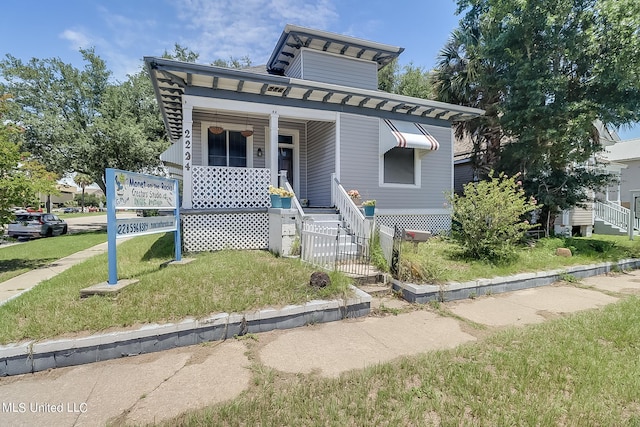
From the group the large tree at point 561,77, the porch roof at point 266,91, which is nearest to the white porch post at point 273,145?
the porch roof at point 266,91

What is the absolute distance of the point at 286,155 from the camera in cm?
1118

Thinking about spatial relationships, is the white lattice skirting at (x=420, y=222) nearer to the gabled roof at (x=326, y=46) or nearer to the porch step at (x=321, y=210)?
the porch step at (x=321, y=210)

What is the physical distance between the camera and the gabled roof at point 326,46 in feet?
33.4

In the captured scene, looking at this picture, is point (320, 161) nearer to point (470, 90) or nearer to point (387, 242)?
point (387, 242)

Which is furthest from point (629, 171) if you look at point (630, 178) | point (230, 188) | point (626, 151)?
point (230, 188)

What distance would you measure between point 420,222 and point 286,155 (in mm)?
5319

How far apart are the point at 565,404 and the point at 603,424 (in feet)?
0.78

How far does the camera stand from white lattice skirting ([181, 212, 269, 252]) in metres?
7.73

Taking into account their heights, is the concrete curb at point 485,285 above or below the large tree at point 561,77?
below

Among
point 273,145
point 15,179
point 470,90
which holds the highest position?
point 470,90

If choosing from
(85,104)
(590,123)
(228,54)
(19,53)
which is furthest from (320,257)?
(228,54)

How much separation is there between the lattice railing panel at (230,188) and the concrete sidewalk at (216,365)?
4.73 meters

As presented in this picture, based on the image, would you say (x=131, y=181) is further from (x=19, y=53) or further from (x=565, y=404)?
(x=19, y=53)

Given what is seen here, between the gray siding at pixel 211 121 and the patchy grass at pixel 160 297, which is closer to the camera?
the patchy grass at pixel 160 297
